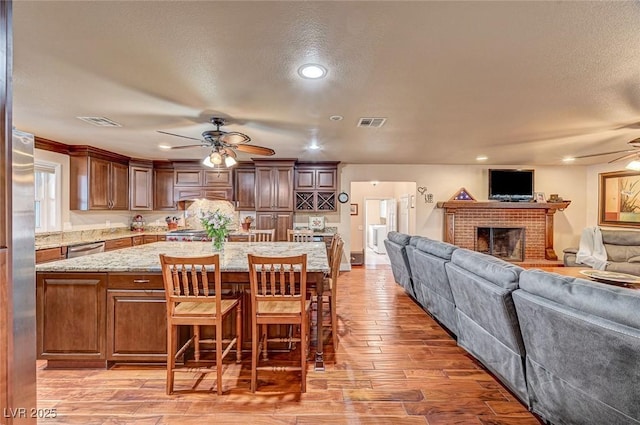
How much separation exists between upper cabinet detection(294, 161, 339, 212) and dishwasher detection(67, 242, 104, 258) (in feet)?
11.7

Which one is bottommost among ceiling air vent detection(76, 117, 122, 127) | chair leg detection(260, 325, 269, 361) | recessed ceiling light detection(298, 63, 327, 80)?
chair leg detection(260, 325, 269, 361)

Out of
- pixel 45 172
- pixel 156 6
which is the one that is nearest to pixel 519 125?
pixel 156 6

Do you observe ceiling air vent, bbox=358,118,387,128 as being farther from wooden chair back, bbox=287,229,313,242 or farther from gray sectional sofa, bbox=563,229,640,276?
gray sectional sofa, bbox=563,229,640,276

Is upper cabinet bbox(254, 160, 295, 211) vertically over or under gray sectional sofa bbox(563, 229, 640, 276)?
over

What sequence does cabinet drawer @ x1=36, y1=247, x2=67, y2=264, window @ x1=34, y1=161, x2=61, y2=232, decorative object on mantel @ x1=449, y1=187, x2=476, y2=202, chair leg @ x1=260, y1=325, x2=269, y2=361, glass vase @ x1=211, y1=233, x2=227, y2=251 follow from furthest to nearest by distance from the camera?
decorative object on mantel @ x1=449, y1=187, x2=476, y2=202 < window @ x1=34, y1=161, x2=61, y2=232 < cabinet drawer @ x1=36, y1=247, x2=67, y2=264 < glass vase @ x1=211, y1=233, x2=227, y2=251 < chair leg @ x1=260, y1=325, x2=269, y2=361

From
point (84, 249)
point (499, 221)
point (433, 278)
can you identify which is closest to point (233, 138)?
point (433, 278)

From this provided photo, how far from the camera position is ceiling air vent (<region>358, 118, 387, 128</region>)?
349 cm

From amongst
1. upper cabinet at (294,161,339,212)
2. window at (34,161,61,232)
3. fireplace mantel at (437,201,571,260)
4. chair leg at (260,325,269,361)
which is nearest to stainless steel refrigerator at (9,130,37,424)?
chair leg at (260,325,269,361)

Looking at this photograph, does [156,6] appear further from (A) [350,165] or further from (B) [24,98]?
(A) [350,165]

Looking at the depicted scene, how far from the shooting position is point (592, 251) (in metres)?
5.79

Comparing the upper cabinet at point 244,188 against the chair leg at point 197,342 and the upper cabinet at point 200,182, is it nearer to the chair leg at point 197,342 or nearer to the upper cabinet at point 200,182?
the upper cabinet at point 200,182

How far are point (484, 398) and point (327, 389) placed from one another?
1135 millimetres

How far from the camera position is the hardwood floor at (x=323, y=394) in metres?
2.03

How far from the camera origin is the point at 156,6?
61.8 inches
